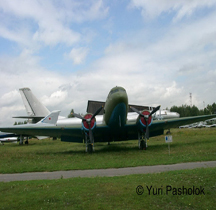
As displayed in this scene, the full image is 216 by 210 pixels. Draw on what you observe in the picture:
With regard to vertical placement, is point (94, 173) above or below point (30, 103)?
below

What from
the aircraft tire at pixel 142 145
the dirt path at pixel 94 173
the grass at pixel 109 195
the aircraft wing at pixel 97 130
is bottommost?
the dirt path at pixel 94 173

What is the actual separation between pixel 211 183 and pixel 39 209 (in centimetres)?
459

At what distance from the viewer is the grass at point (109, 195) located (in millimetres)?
5258

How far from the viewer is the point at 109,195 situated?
19.1 feet

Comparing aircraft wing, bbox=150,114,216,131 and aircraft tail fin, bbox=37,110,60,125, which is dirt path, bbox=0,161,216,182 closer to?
aircraft wing, bbox=150,114,216,131

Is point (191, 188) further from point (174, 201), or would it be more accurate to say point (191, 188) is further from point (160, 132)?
point (160, 132)

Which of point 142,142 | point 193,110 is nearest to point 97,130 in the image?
point 142,142

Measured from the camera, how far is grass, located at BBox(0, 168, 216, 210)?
526 cm

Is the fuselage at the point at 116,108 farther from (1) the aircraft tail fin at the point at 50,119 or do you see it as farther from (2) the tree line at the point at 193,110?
(2) the tree line at the point at 193,110

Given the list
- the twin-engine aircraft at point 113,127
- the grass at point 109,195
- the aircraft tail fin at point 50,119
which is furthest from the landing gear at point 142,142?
the aircraft tail fin at point 50,119

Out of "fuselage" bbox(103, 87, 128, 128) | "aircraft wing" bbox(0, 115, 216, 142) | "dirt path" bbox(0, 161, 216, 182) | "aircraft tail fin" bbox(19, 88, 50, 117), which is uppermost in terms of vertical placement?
"aircraft tail fin" bbox(19, 88, 50, 117)

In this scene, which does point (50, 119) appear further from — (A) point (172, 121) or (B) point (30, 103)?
(A) point (172, 121)

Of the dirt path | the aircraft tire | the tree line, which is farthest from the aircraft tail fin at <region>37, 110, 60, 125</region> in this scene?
the tree line

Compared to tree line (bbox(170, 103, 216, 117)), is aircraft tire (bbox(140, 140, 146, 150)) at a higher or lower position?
lower
